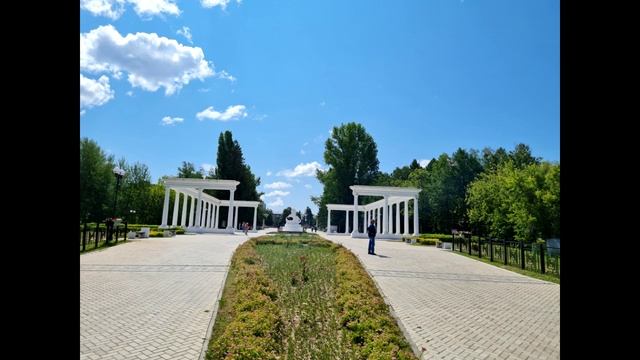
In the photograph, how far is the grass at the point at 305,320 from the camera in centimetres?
610

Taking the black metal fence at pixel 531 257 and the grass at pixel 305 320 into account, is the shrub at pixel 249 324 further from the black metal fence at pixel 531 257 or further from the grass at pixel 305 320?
the black metal fence at pixel 531 257

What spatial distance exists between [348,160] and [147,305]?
58.0 meters

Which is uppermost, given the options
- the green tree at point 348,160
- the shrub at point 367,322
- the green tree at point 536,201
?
the green tree at point 348,160

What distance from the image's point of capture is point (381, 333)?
22.6 feet

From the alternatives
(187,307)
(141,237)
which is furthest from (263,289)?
(141,237)

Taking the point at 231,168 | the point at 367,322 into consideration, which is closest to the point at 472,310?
the point at 367,322

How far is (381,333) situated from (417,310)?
232 centimetres

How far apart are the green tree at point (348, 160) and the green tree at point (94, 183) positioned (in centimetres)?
3365

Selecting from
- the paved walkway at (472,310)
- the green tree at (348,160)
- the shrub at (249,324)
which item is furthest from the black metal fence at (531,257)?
the green tree at (348,160)

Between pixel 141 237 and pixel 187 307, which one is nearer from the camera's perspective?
pixel 187 307

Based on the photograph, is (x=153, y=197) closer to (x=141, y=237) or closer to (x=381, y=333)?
(x=141, y=237)

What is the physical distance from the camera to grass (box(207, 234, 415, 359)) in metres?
6.10

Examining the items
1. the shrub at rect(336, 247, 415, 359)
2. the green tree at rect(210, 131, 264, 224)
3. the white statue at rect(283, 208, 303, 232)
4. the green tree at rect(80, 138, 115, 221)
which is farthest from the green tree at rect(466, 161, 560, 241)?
the green tree at rect(80, 138, 115, 221)
